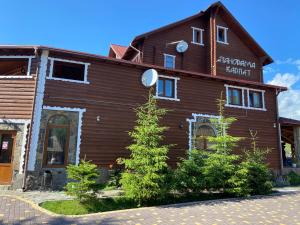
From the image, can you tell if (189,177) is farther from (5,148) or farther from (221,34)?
(221,34)

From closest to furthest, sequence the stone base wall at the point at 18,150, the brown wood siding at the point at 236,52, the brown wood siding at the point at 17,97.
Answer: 1. the stone base wall at the point at 18,150
2. the brown wood siding at the point at 17,97
3. the brown wood siding at the point at 236,52

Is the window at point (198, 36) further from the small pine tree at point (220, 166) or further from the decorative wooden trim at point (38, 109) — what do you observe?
Answer: the decorative wooden trim at point (38, 109)

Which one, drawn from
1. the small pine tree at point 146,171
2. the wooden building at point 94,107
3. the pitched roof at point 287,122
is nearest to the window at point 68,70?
the wooden building at point 94,107

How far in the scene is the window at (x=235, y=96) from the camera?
19000 mm

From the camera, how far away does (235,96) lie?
19.2 m

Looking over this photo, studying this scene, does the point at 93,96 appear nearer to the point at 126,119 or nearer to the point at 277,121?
the point at 126,119

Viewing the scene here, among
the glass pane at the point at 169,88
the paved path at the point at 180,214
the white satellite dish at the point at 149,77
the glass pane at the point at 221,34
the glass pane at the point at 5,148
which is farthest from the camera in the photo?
the glass pane at the point at 221,34

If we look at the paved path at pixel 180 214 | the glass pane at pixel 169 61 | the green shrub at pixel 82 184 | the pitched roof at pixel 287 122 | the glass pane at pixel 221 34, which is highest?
the glass pane at pixel 221 34

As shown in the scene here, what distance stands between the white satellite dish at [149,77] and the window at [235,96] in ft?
20.2

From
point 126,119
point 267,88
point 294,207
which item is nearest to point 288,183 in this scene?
point 267,88

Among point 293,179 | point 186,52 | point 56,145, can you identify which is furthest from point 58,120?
point 293,179

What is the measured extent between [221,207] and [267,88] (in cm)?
1258

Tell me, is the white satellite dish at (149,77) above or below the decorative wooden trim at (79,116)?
above

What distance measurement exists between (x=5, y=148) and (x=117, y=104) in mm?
5986
